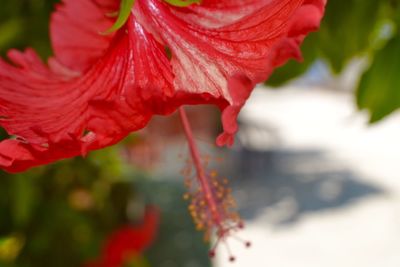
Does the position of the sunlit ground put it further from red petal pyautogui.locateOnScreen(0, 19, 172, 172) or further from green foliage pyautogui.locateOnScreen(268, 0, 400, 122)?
red petal pyautogui.locateOnScreen(0, 19, 172, 172)

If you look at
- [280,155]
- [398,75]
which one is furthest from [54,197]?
[280,155]

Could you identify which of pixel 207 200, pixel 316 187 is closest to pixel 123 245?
pixel 207 200

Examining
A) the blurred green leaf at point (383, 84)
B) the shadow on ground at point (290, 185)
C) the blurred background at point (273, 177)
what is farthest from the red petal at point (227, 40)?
the shadow on ground at point (290, 185)

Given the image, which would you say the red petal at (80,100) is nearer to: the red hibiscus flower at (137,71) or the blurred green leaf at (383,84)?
the red hibiscus flower at (137,71)

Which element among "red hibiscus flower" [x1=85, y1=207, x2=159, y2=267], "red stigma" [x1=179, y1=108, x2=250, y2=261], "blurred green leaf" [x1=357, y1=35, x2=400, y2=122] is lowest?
"red stigma" [x1=179, y1=108, x2=250, y2=261]

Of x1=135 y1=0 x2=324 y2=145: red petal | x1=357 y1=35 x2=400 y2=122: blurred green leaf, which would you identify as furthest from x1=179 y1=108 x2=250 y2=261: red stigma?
x1=357 y1=35 x2=400 y2=122: blurred green leaf

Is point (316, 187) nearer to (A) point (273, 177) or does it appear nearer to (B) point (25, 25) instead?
(A) point (273, 177)

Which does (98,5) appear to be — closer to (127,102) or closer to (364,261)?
(127,102)
